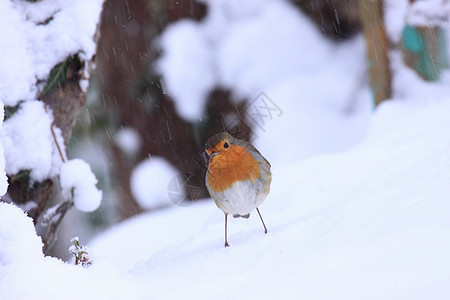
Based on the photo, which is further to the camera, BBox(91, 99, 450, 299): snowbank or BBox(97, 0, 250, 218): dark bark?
BBox(97, 0, 250, 218): dark bark

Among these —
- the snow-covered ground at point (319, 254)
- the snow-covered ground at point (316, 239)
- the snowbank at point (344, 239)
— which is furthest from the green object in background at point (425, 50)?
the snow-covered ground at point (319, 254)

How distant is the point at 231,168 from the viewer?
7.37 ft

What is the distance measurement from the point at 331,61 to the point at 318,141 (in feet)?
2.92

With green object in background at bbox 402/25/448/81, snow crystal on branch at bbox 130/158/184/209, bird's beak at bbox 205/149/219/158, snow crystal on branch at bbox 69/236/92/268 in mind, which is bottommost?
snow crystal on branch at bbox 130/158/184/209

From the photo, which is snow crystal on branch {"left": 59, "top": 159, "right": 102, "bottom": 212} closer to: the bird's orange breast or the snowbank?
the snowbank

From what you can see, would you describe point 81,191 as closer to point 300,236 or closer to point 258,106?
point 300,236

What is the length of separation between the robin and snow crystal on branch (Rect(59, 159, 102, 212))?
1.86 ft

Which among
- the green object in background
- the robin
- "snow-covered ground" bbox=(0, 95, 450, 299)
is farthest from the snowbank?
the green object in background

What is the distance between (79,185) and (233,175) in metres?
0.74

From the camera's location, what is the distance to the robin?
2.21m

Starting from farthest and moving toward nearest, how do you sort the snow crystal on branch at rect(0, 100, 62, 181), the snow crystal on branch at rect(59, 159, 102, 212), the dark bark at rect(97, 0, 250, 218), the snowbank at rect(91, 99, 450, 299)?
1. the dark bark at rect(97, 0, 250, 218)
2. the snow crystal on branch at rect(59, 159, 102, 212)
3. the snow crystal on branch at rect(0, 100, 62, 181)
4. the snowbank at rect(91, 99, 450, 299)

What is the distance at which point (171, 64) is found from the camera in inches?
193

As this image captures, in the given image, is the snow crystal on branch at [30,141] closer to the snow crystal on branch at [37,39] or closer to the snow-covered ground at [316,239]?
the snow crystal on branch at [37,39]

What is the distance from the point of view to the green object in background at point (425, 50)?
4.14m
